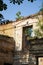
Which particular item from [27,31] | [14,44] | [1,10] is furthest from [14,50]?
[1,10]

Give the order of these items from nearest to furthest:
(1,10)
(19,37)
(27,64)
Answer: (1,10) < (27,64) < (19,37)

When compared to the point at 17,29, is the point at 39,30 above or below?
below

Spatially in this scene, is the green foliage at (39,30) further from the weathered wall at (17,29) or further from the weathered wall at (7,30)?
the weathered wall at (7,30)

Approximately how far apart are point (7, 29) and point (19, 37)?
5.02 ft

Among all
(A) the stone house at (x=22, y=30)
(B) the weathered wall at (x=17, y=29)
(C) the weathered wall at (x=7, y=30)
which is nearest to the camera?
(A) the stone house at (x=22, y=30)

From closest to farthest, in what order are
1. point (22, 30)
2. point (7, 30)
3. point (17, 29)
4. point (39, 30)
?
point (39, 30) < point (22, 30) < point (17, 29) < point (7, 30)

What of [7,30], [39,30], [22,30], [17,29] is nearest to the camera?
[39,30]

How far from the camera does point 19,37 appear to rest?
21812mm

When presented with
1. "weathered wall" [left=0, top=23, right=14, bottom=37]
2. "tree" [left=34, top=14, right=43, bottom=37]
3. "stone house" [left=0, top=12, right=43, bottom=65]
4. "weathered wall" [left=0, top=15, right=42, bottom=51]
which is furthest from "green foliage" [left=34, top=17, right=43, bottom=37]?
"weathered wall" [left=0, top=23, right=14, bottom=37]

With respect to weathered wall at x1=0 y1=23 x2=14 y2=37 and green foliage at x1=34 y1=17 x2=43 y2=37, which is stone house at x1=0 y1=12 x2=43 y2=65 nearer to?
weathered wall at x1=0 y1=23 x2=14 y2=37

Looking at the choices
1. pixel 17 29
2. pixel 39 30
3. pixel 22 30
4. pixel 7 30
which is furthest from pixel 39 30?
pixel 7 30

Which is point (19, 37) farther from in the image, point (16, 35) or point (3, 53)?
point (3, 53)

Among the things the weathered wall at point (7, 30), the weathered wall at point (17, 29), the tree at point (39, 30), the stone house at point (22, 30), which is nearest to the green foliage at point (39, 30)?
the tree at point (39, 30)

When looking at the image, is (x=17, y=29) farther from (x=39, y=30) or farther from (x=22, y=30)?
(x=39, y=30)
